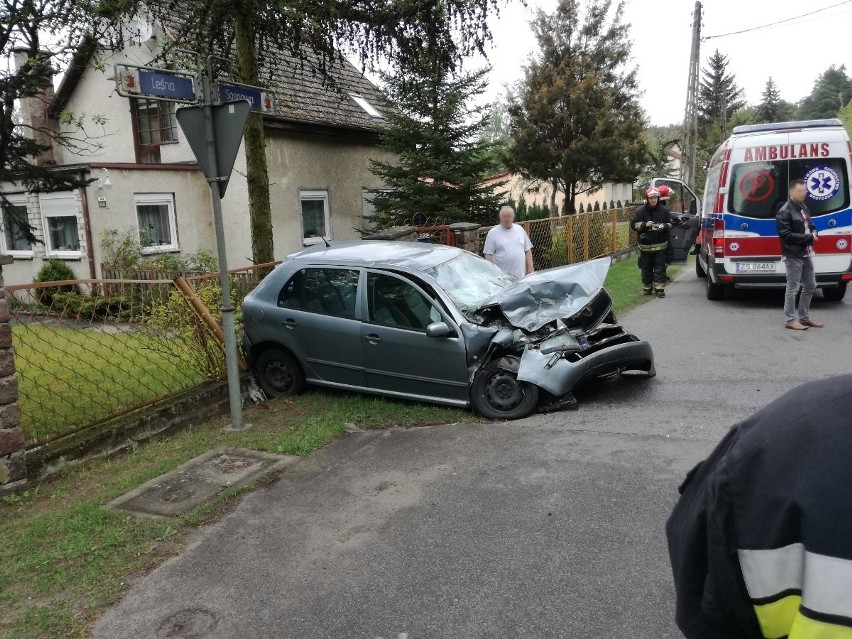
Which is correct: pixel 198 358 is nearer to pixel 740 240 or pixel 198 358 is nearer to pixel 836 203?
pixel 740 240

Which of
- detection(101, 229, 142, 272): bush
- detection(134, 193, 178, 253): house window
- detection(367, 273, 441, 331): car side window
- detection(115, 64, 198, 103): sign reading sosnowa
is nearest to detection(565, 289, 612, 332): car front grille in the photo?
detection(367, 273, 441, 331): car side window

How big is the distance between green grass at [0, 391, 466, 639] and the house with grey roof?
370 inches

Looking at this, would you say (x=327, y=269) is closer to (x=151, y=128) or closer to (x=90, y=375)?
(x=90, y=375)

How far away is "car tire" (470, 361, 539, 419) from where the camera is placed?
5992 millimetres

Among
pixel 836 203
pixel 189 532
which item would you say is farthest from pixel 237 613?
pixel 836 203

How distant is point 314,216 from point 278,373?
10889 millimetres

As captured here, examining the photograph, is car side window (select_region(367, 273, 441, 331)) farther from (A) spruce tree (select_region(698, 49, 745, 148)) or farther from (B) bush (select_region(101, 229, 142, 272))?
(A) spruce tree (select_region(698, 49, 745, 148))

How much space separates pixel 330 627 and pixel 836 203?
33.1ft

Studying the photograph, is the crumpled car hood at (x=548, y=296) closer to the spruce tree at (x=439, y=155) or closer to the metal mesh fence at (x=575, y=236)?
the metal mesh fence at (x=575, y=236)

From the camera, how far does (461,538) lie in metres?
3.91

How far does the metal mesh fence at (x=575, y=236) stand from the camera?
561 inches

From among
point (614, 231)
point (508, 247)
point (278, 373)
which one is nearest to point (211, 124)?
point (278, 373)

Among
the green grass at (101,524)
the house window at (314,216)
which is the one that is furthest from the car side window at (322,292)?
the house window at (314,216)

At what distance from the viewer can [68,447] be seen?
5203 millimetres
